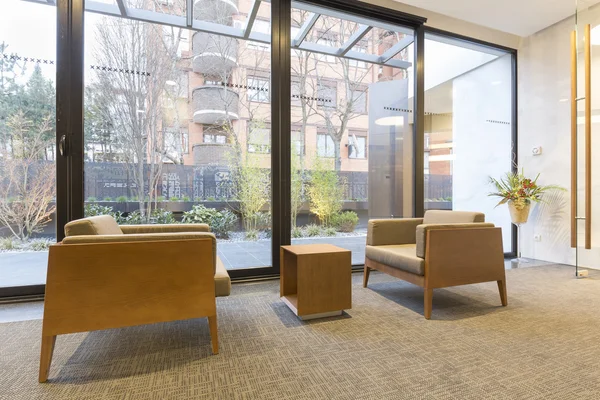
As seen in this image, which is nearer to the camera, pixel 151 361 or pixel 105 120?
pixel 151 361

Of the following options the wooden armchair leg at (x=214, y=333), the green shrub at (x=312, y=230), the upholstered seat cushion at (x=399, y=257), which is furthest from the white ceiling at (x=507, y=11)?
the wooden armchair leg at (x=214, y=333)

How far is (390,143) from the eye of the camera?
387cm

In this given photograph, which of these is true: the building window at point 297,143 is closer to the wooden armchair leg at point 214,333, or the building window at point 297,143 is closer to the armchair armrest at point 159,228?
the armchair armrest at point 159,228

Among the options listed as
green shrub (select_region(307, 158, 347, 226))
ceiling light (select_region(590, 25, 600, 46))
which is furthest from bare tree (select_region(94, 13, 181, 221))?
ceiling light (select_region(590, 25, 600, 46))

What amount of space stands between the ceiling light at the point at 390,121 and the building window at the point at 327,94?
63cm

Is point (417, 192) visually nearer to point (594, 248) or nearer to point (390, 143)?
point (390, 143)

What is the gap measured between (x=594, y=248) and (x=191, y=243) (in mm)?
4417

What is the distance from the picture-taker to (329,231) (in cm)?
359

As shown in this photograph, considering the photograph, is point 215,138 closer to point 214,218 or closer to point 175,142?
point 175,142

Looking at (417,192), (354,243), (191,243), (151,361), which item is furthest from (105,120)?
(417,192)

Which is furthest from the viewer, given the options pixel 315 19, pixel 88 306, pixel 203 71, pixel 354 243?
pixel 354 243

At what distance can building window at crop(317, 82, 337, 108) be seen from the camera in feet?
11.7

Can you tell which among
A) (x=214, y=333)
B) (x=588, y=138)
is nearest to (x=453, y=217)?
(x=588, y=138)

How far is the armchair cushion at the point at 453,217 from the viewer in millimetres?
2566
